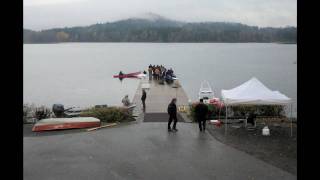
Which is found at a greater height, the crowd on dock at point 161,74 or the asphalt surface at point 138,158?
the crowd on dock at point 161,74

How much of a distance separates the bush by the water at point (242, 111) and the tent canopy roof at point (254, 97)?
3.53 metres

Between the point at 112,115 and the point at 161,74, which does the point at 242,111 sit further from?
the point at 161,74

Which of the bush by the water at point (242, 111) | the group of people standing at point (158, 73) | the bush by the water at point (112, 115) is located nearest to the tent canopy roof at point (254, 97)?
the bush by the water at point (242, 111)

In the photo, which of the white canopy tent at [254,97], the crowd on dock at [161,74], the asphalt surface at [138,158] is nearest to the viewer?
the asphalt surface at [138,158]

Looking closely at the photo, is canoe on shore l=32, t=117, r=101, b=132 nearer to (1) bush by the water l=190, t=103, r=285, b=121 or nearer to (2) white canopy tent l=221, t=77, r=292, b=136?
(1) bush by the water l=190, t=103, r=285, b=121

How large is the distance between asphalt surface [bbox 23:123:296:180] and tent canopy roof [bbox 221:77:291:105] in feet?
5.95

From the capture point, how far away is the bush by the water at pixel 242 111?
851 inches

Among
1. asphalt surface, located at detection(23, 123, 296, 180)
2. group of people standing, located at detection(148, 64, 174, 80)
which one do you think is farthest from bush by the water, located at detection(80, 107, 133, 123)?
group of people standing, located at detection(148, 64, 174, 80)

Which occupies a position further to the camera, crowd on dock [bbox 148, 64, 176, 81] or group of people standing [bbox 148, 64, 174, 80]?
group of people standing [bbox 148, 64, 174, 80]

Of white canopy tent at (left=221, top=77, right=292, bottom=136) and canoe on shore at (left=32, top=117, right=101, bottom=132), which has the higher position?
white canopy tent at (left=221, top=77, right=292, bottom=136)

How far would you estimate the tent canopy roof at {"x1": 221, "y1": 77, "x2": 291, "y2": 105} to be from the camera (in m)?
17.2

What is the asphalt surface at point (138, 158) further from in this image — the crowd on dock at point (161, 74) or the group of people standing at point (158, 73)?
the group of people standing at point (158, 73)
